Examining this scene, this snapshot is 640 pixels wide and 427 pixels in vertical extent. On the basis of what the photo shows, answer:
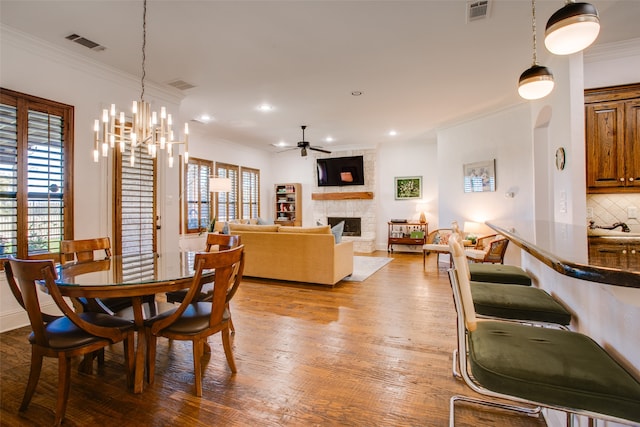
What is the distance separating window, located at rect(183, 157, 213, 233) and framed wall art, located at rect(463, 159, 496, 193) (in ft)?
18.8

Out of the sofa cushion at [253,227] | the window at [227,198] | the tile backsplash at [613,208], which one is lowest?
the sofa cushion at [253,227]

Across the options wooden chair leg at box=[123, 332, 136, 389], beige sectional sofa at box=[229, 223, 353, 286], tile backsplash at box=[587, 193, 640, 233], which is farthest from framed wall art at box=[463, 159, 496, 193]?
wooden chair leg at box=[123, 332, 136, 389]

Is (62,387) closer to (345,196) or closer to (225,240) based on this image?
(225,240)

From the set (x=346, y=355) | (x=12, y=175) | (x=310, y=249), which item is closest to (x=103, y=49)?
(x=12, y=175)

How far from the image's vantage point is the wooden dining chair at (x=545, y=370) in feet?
2.91

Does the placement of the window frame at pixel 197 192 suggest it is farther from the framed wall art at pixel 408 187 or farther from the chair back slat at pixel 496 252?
the chair back slat at pixel 496 252

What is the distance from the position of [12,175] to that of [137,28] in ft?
6.32

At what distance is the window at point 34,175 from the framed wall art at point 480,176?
20.9 feet

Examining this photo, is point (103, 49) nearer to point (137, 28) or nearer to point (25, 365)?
point (137, 28)

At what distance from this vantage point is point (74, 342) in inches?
70.7

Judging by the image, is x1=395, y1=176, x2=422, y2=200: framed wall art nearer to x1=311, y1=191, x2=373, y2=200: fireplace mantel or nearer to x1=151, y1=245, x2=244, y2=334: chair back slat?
x1=311, y1=191, x2=373, y2=200: fireplace mantel

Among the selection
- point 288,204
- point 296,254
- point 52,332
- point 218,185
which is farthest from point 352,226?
point 52,332

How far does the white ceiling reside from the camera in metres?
2.74

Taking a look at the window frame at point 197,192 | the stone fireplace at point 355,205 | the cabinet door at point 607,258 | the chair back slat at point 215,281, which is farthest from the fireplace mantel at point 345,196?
the cabinet door at point 607,258
